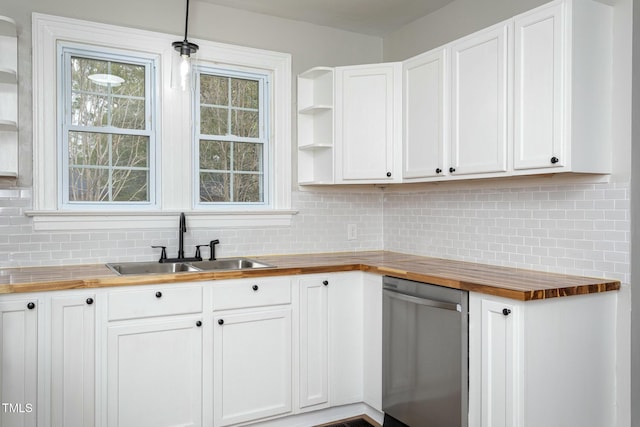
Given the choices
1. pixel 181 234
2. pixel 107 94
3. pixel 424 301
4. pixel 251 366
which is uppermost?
pixel 107 94

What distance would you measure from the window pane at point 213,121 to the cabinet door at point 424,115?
1.21 meters

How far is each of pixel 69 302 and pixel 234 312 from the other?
2.65 feet

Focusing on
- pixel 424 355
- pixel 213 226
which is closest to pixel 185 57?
pixel 213 226

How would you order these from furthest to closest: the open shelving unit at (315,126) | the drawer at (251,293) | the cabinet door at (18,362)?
1. the open shelving unit at (315,126)
2. the drawer at (251,293)
3. the cabinet door at (18,362)

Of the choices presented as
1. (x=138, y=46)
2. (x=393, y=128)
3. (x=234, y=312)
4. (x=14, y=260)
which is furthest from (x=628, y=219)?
(x=14, y=260)

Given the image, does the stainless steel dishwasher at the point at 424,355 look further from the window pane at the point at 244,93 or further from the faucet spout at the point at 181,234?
the window pane at the point at 244,93

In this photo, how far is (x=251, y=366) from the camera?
2.73m

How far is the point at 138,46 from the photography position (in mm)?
3023

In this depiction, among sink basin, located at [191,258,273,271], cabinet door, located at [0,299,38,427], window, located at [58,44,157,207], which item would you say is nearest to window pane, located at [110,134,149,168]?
window, located at [58,44,157,207]

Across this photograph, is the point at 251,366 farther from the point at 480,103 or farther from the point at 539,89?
the point at 539,89

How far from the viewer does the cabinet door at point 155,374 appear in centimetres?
241

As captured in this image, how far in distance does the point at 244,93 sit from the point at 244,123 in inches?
8.2

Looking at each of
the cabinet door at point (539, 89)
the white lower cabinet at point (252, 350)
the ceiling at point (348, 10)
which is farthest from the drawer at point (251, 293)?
the ceiling at point (348, 10)

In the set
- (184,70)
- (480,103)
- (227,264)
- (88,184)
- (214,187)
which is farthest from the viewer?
(214,187)
